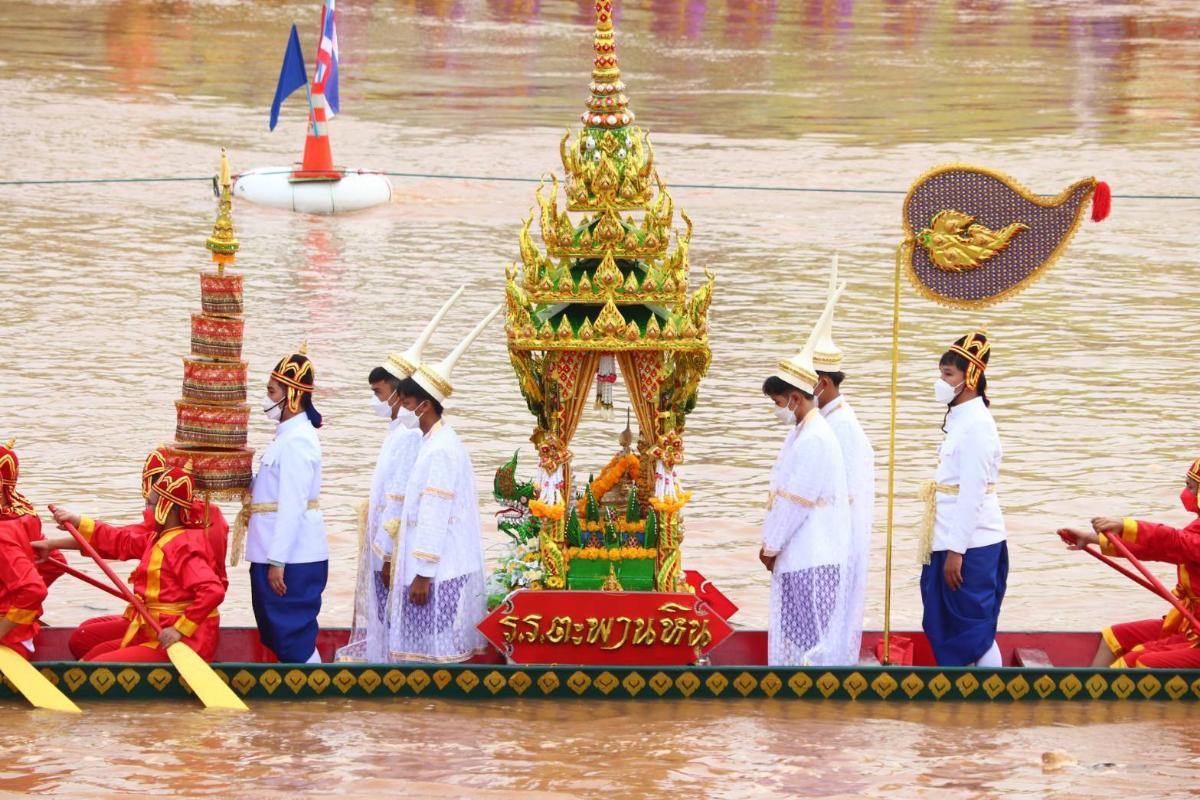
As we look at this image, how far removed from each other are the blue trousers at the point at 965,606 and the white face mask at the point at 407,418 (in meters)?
2.55

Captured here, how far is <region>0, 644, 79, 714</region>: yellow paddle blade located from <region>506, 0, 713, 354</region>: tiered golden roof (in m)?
2.58

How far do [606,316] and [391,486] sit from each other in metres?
1.33

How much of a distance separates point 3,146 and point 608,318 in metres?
20.9

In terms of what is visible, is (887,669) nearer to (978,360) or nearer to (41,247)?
(978,360)

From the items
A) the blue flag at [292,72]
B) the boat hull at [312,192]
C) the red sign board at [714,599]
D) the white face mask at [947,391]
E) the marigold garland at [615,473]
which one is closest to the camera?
the white face mask at [947,391]

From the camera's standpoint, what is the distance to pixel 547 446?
9.71 metres

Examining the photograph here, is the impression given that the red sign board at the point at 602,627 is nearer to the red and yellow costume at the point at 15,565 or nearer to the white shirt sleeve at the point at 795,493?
the white shirt sleeve at the point at 795,493

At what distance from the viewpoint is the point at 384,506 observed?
32.7 ft

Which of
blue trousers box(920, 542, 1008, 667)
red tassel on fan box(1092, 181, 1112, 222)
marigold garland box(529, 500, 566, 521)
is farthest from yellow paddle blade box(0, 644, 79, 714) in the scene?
red tassel on fan box(1092, 181, 1112, 222)

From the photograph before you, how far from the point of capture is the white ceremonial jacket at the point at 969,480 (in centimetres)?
971

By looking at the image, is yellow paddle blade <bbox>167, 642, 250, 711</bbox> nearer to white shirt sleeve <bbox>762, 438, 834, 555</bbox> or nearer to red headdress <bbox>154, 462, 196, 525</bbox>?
red headdress <bbox>154, 462, 196, 525</bbox>

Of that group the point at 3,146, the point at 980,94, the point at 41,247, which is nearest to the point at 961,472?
the point at 41,247

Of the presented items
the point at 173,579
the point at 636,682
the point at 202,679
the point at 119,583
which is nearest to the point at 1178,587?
the point at 636,682

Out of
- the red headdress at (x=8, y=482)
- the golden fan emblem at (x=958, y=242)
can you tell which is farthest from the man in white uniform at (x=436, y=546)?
the golden fan emblem at (x=958, y=242)
